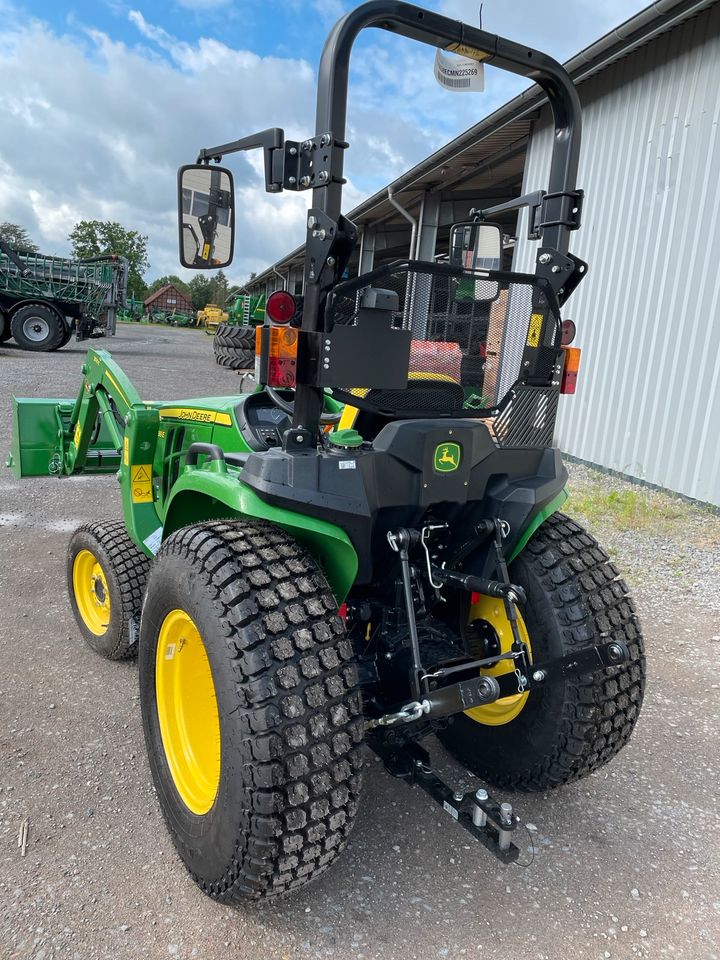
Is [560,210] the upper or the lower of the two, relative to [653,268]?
lower

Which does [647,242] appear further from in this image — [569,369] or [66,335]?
[66,335]

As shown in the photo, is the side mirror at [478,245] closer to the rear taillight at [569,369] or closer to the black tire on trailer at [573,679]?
the rear taillight at [569,369]

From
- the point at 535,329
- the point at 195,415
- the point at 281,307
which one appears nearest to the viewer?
the point at 281,307

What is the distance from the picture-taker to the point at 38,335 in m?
18.2

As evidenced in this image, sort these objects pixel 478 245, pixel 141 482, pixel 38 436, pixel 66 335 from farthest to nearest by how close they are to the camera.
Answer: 1. pixel 66 335
2. pixel 38 436
3. pixel 141 482
4. pixel 478 245

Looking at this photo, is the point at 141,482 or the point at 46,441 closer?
the point at 141,482

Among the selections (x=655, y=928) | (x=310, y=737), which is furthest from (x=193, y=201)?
(x=655, y=928)

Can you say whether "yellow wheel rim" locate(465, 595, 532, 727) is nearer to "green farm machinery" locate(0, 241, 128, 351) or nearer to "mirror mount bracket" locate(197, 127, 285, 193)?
"mirror mount bracket" locate(197, 127, 285, 193)

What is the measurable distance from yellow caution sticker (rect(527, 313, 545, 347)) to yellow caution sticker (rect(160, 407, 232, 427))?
1.29m

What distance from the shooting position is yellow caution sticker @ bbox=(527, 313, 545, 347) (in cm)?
247

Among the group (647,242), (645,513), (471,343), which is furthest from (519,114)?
(471,343)

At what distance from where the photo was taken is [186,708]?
8.00 ft

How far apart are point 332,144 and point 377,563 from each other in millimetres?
1299

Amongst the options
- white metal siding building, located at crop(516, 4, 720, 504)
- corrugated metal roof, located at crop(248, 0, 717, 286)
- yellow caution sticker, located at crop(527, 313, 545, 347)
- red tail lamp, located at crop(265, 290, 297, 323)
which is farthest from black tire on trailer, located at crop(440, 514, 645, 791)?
corrugated metal roof, located at crop(248, 0, 717, 286)
